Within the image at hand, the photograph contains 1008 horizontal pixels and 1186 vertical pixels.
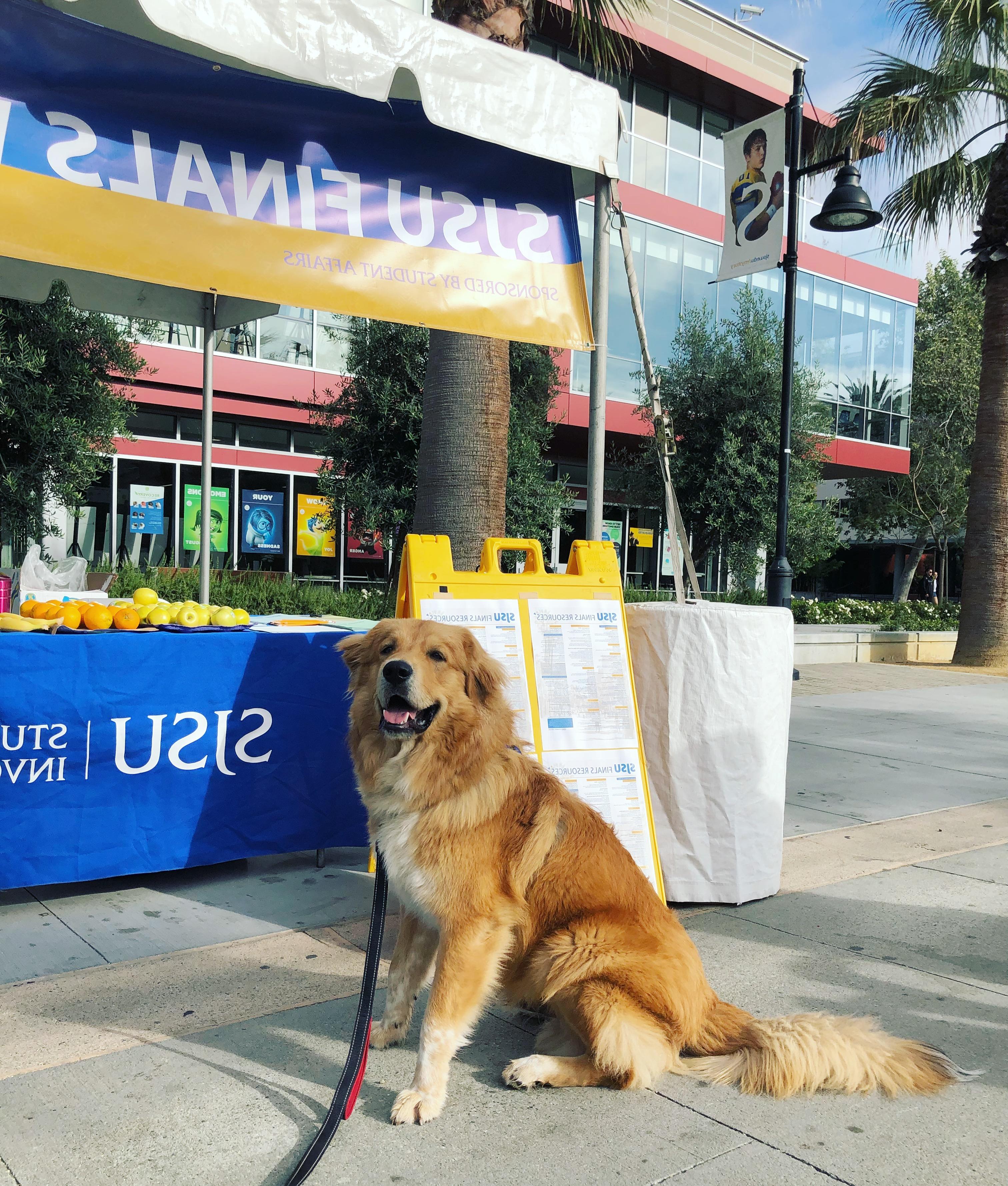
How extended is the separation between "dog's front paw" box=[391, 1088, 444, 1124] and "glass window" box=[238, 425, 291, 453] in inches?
712

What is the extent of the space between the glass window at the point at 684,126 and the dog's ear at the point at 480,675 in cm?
2342

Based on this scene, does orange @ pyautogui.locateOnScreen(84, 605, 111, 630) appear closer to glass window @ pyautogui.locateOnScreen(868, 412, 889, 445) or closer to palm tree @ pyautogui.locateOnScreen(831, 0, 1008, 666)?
palm tree @ pyautogui.locateOnScreen(831, 0, 1008, 666)

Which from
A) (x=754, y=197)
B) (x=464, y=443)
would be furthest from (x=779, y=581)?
(x=464, y=443)

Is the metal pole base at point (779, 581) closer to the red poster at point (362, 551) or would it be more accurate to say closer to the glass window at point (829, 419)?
the red poster at point (362, 551)

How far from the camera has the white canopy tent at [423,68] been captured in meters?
3.37

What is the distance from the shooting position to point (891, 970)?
150 inches

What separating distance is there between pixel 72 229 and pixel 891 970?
172 inches

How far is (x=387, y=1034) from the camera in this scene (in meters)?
3.10

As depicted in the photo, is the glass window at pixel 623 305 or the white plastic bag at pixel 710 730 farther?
the glass window at pixel 623 305

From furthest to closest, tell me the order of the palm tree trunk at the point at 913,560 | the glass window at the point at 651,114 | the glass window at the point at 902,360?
the palm tree trunk at the point at 913,560 < the glass window at the point at 902,360 < the glass window at the point at 651,114

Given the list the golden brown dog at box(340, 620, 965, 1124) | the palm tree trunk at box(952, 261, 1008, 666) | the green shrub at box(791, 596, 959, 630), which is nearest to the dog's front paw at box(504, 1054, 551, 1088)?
the golden brown dog at box(340, 620, 965, 1124)

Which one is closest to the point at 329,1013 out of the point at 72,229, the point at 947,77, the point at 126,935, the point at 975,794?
the point at 126,935

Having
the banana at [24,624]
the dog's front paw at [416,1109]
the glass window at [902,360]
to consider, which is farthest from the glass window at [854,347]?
the dog's front paw at [416,1109]

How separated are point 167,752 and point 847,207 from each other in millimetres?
9900
